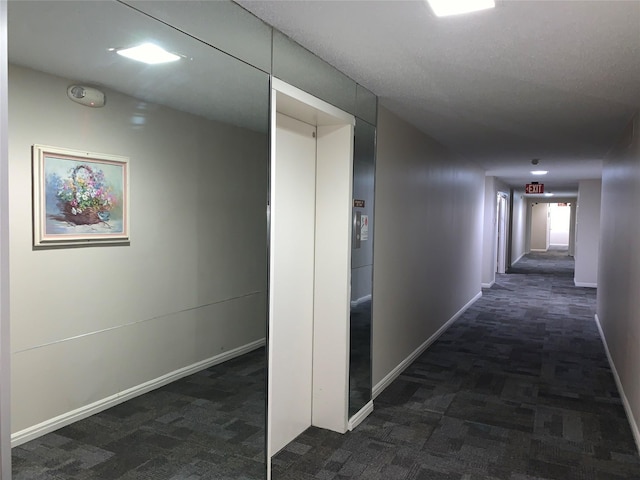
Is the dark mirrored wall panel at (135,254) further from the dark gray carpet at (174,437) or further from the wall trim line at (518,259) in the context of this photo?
the wall trim line at (518,259)

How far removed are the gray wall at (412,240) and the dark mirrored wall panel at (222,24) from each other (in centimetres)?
182

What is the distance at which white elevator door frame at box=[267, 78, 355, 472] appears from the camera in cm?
332

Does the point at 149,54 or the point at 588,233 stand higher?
the point at 149,54

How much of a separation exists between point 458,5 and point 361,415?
2922 millimetres

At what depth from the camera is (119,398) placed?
204 cm

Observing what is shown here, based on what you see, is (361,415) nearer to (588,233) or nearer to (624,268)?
(624,268)

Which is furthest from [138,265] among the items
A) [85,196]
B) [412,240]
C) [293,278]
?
[412,240]

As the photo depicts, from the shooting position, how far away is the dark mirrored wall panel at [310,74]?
2.64m

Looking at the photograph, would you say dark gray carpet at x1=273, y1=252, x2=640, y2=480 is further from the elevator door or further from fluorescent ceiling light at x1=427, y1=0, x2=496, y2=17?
fluorescent ceiling light at x1=427, y1=0, x2=496, y2=17

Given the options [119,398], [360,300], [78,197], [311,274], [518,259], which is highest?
[78,197]

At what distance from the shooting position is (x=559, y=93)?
3623 mm

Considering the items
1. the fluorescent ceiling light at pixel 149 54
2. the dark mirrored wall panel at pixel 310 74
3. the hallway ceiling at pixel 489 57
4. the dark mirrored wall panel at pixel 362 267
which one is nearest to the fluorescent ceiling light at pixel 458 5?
the hallway ceiling at pixel 489 57

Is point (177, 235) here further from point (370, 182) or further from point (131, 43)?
point (370, 182)

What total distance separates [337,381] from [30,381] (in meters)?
2.34
